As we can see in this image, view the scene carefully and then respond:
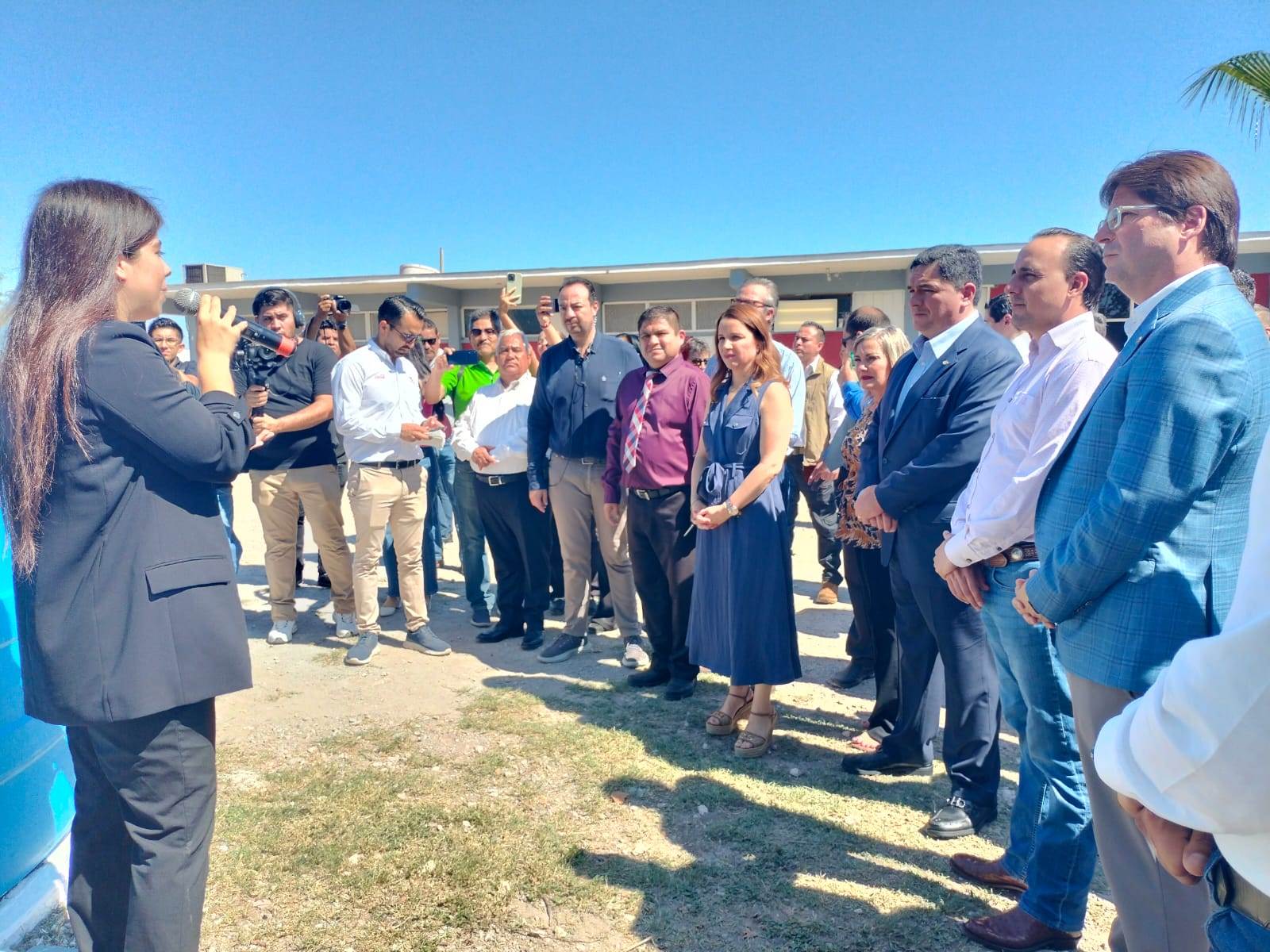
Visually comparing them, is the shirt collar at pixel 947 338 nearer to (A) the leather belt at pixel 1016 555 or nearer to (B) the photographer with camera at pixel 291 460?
(A) the leather belt at pixel 1016 555

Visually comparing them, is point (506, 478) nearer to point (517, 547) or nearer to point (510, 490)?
point (510, 490)

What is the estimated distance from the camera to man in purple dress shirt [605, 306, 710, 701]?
4496 mm

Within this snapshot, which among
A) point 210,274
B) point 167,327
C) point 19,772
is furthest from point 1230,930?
point 210,274

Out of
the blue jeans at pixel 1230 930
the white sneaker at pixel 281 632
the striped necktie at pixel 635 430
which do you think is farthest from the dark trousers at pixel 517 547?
the blue jeans at pixel 1230 930

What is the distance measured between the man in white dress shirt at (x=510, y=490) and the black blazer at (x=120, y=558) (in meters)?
3.47

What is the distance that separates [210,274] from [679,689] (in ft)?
71.0

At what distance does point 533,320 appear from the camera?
20.0 m

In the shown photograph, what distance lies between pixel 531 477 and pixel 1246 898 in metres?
4.53

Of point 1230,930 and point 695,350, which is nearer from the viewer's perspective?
point 1230,930

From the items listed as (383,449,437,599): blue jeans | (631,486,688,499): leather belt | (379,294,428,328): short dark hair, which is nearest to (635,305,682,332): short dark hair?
(631,486,688,499): leather belt

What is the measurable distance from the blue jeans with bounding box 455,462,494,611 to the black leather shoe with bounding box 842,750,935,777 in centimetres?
319

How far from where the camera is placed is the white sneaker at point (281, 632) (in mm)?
5406

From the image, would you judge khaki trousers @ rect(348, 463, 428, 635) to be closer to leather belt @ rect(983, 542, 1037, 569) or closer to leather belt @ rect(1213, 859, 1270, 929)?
leather belt @ rect(983, 542, 1037, 569)

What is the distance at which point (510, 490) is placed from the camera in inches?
216
